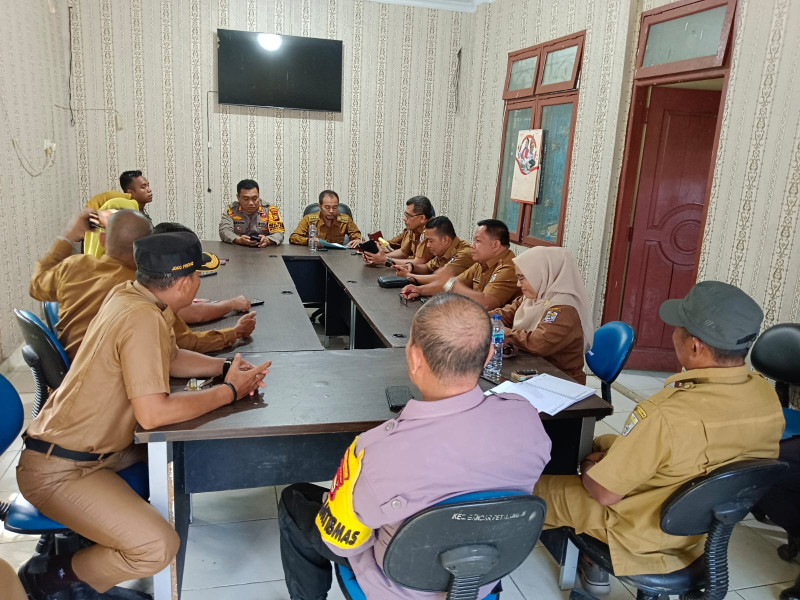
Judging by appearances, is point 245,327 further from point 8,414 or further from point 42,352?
point 8,414

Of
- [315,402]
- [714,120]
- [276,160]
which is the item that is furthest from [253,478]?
[276,160]

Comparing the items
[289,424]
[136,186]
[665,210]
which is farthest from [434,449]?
[136,186]

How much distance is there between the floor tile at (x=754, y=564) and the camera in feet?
7.55

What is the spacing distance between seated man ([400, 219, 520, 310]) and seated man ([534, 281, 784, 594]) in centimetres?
160

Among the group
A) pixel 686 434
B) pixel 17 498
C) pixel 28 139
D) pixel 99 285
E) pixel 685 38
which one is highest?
pixel 685 38

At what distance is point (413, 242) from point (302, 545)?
12.0 feet

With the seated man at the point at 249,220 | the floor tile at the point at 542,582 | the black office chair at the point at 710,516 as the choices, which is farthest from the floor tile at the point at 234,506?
the seated man at the point at 249,220

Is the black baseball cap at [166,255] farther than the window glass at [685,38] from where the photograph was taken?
No

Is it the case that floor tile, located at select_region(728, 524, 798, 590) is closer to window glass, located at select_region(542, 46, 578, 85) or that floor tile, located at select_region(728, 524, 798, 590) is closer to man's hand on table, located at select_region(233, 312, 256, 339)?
man's hand on table, located at select_region(233, 312, 256, 339)

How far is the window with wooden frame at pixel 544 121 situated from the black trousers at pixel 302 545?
3.75 metres

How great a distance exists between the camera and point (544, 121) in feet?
17.3

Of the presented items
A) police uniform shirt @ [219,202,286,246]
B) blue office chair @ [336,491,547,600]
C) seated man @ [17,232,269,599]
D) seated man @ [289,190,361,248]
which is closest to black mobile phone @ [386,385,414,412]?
seated man @ [17,232,269,599]

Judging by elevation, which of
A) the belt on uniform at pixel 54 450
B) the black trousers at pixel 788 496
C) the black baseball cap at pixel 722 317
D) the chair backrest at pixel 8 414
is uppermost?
the black baseball cap at pixel 722 317

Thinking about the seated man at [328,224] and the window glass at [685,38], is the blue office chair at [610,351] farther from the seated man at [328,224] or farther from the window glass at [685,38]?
the seated man at [328,224]
